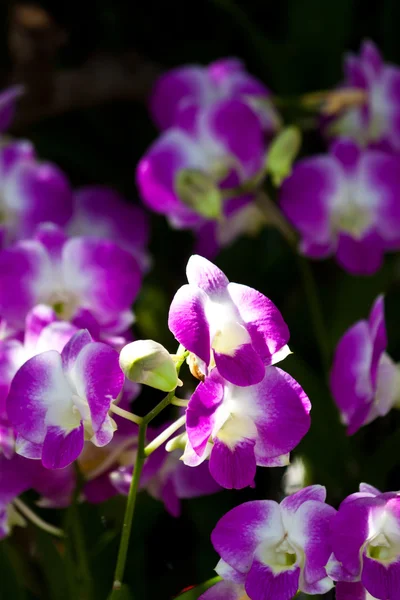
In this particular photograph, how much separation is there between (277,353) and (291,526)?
103mm

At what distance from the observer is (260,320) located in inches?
21.1

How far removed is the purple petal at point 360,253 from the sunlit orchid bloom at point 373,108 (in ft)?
0.54

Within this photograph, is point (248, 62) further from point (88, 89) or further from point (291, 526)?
point (291, 526)

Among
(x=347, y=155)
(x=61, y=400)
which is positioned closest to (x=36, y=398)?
(x=61, y=400)

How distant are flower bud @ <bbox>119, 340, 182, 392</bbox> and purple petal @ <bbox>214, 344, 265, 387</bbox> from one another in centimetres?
3

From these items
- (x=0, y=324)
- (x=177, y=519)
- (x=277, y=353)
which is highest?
(x=277, y=353)

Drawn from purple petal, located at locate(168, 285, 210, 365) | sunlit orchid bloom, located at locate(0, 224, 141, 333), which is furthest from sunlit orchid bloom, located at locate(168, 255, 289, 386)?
sunlit orchid bloom, located at locate(0, 224, 141, 333)

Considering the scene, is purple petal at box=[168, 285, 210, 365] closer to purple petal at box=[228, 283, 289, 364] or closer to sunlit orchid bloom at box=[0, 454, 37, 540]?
purple petal at box=[228, 283, 289, 364]

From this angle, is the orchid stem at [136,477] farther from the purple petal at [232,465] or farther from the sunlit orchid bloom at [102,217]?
the sunlit orchid bloom at [102,217]

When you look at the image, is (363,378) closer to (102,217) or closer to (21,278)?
(21,278)

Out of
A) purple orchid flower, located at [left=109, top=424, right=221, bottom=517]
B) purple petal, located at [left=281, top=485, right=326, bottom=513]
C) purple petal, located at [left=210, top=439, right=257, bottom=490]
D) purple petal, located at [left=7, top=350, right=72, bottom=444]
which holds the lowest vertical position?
purple orchid flower, located at [left=109, top=424, right=221, bottom=517]

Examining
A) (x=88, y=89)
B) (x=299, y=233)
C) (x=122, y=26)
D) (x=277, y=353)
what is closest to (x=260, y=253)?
(x=299, y=233)

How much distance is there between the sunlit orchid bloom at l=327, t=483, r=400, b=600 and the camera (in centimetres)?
52

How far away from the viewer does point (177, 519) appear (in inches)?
34.6
